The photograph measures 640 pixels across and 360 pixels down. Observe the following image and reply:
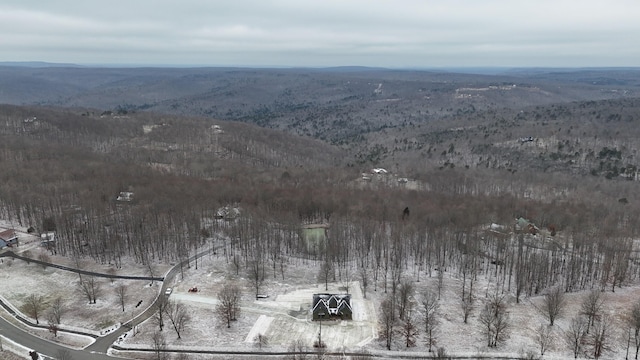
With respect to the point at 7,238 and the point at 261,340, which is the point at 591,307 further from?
A: the point at 7,238

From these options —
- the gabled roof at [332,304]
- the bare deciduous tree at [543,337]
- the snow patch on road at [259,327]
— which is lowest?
the bare deciduous tree at [543,337]

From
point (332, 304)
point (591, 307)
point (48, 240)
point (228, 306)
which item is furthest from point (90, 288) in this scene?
point (591, 307)

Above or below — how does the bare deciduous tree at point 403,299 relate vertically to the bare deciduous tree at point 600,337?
above

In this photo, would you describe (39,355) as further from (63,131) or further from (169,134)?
(63,131)

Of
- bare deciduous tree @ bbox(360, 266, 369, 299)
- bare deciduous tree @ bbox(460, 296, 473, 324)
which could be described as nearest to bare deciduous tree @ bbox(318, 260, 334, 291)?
bare deciduous tree @ bbox(360, 266, 369, 299)

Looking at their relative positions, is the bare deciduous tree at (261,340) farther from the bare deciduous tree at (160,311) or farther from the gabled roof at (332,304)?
the bare deciduous tree at (160,311)

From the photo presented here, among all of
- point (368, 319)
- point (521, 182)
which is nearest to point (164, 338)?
point (368, 319)

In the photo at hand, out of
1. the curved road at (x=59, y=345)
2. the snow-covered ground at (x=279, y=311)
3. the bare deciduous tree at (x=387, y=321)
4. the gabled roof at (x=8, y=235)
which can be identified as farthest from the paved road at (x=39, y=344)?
the bare deciduous tree at (x=387, y=321)
